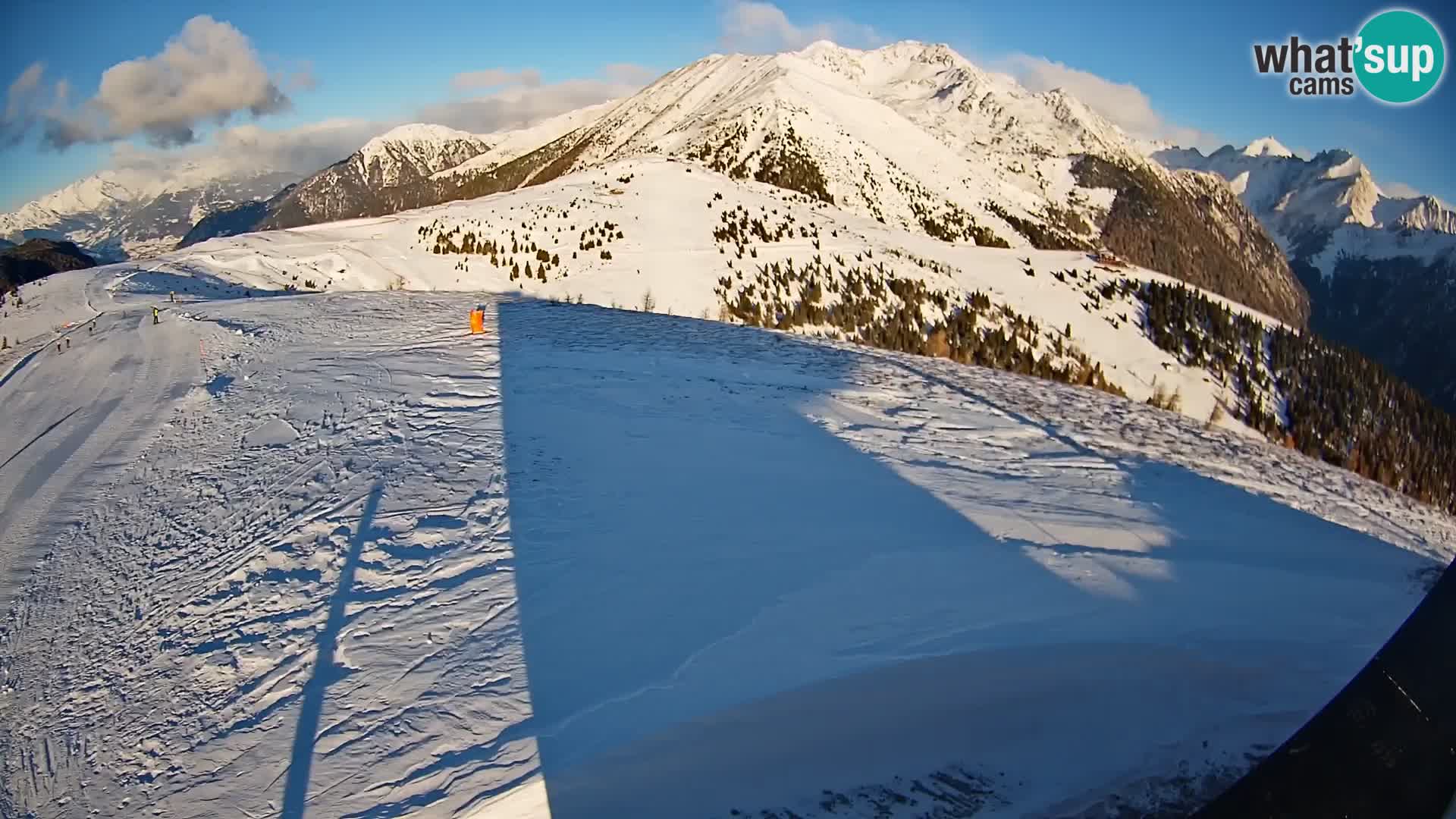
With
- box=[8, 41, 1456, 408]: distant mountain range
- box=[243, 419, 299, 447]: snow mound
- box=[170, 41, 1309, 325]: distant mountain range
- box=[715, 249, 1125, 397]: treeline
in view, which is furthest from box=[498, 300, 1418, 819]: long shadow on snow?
box=[170, 41, 1309, 325]: distant mountain range

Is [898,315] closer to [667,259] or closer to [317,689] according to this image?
[667,259]

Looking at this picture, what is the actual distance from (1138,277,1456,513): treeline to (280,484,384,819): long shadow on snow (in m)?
24.6

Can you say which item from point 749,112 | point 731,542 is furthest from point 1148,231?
point 731,542

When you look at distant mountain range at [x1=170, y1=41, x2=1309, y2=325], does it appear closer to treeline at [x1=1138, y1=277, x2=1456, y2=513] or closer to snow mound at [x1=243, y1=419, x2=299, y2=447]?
treeline at [x1=1138, y1=277, x2=1456, y2=513]

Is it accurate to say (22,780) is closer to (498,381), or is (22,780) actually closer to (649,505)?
(649,505)

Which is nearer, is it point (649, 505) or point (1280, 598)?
point (1280, 598)

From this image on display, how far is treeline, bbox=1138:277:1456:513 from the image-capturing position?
2319cm

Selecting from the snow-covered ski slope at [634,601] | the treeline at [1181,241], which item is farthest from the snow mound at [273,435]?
the treeline at [1181,241]

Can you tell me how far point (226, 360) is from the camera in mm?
11320

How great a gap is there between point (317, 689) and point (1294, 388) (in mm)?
31677

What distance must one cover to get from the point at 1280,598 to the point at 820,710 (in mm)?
4256

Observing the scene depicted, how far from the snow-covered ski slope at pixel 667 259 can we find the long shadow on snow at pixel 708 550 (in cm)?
1318

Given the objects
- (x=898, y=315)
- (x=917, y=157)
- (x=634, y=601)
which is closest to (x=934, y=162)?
(x=917, y=157)

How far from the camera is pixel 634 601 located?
5215 mm
